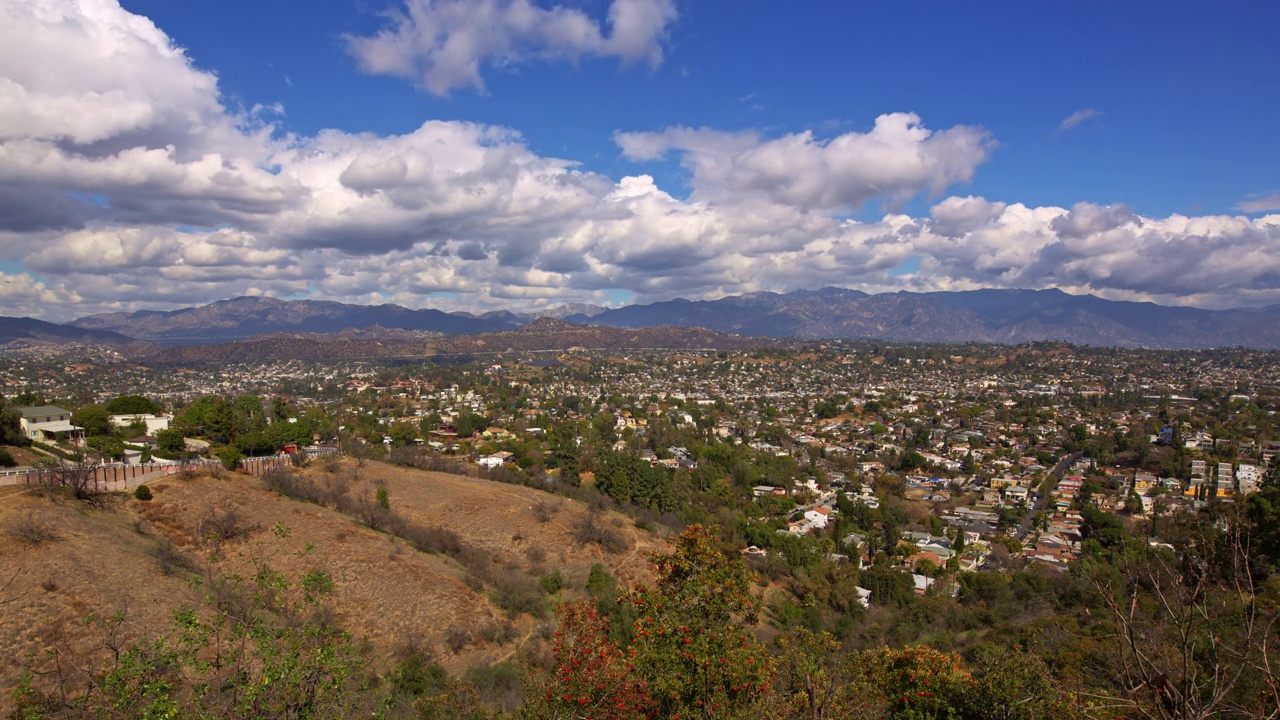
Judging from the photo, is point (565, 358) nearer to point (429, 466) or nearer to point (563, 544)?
point (429, 466)

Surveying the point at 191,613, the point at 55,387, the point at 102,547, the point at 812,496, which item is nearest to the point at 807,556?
the point at 812,496

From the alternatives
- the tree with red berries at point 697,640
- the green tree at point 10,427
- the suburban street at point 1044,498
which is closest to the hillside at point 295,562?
the tree with red berries at point 697,640

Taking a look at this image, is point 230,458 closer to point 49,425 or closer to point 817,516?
point 49,425

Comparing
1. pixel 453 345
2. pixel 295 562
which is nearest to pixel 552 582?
pixel 295 562

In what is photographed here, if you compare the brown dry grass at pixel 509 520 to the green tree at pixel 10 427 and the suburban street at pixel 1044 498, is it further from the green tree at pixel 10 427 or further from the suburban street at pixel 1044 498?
the suburban street at pixel 1044 498

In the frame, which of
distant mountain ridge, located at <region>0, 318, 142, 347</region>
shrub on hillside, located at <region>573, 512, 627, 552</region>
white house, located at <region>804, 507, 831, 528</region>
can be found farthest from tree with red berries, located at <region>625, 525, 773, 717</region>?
distant mountain ridge, located at <region>0, 318, 142, 347</region>

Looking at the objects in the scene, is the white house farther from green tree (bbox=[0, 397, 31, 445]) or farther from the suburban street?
green tree (bbox=[0, 397, 31, 445])
